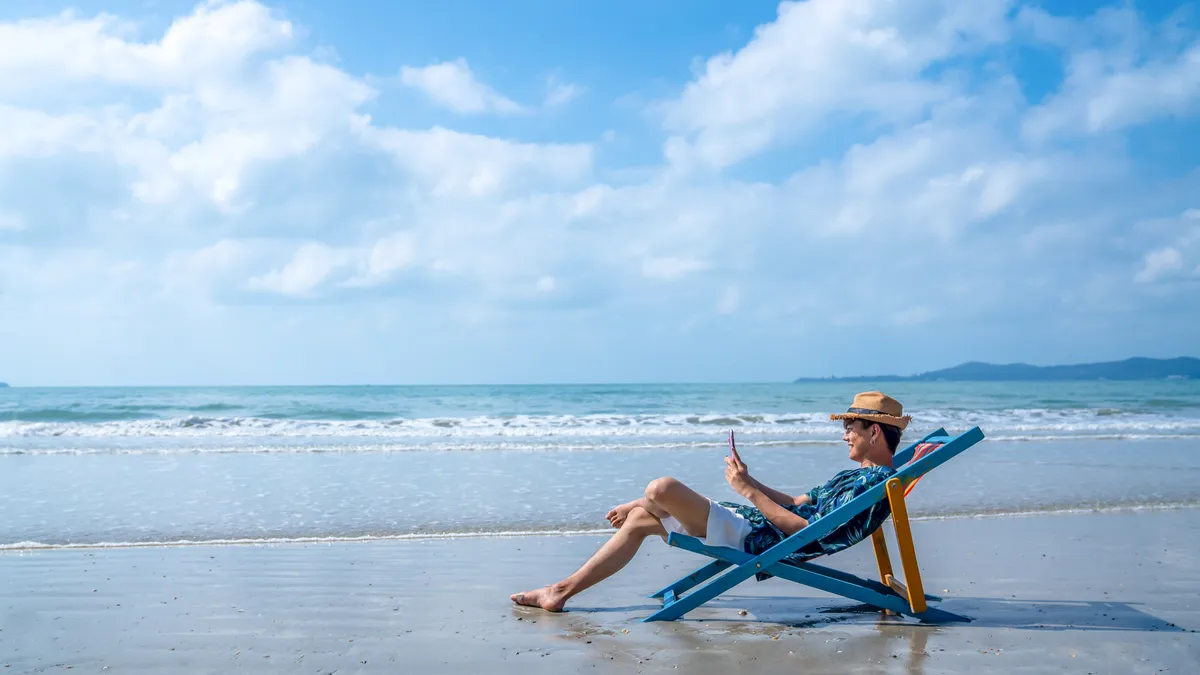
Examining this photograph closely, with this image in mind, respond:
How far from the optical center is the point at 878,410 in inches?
189

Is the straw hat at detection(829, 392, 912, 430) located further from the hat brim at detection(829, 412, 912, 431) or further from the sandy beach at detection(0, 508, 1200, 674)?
the sandy beach at detection(0, 508, 1200, 674)

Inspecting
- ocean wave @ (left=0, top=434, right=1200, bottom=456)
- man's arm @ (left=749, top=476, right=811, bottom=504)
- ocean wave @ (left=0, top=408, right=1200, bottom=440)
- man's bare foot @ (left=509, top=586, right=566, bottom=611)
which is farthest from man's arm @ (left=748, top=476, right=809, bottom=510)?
ocean wave @ (left=0, top=408, right=1200, bottom=440)

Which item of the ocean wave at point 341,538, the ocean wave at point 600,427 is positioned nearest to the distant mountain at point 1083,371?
the ocean wave at point 600,427

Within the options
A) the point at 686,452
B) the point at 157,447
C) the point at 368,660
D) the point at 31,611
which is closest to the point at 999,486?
the point at 686,452

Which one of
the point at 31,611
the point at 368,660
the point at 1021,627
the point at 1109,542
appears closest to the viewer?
the point at 368,660

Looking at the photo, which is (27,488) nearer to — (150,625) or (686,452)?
(150,625)

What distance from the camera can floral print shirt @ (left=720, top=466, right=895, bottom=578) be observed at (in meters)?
4.67

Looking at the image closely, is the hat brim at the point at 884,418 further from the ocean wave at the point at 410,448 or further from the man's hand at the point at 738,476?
the ocean wave at the point at 410,448

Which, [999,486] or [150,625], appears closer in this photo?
[150,625]

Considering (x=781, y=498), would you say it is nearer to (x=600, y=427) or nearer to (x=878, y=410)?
(x=878, y=410)

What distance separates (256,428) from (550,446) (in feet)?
36.0

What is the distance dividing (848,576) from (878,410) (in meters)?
0.98

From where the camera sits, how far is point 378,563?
6488mm

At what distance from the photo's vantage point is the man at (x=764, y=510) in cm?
467
